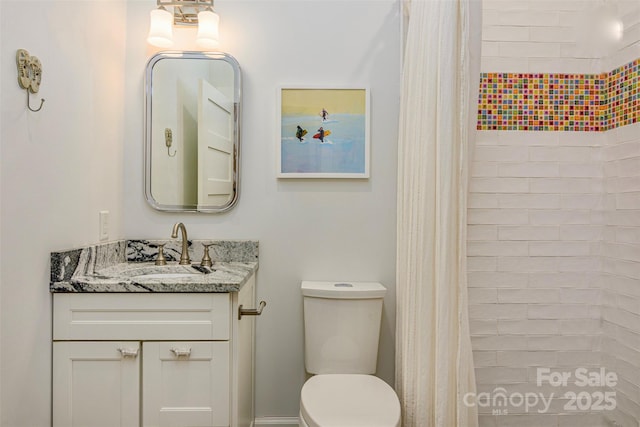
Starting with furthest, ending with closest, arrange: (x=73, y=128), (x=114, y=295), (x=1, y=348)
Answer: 1. (x=73, y=128)
2. (x=114, y=295)
3. (x=1, y=348)

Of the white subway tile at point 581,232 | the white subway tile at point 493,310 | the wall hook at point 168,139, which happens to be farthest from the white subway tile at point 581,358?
the wall hook at point 168,139

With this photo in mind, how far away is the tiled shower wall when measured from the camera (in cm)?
210

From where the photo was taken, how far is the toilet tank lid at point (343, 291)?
1.96 meters

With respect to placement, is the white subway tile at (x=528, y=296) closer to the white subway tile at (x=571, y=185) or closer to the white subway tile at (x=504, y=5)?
the white subway tile at (x=571, y=185)

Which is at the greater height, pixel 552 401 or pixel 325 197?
pixel 325 197

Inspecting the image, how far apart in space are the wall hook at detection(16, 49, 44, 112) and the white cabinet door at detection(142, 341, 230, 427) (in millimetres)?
909

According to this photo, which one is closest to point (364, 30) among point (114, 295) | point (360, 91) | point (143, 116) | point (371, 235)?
point (360, 91)

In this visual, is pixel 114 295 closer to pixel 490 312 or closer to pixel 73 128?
pixel 73 128

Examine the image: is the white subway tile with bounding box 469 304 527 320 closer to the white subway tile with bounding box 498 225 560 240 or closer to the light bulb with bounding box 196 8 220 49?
the white subway tile with bounding box 498 225 560 240

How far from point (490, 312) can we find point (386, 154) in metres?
0.90

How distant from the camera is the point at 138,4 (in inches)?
83.7

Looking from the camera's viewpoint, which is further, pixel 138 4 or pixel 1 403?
pixel 138 4

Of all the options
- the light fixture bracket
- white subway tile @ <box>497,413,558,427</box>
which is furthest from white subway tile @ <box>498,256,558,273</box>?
the light fixture bracket

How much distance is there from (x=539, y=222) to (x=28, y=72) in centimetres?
213
